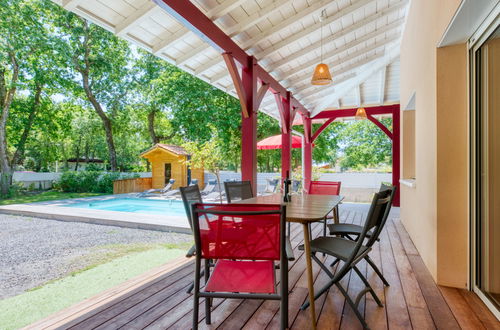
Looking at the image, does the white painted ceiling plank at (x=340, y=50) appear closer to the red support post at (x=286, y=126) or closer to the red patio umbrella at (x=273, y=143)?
the red support post at (x=286, y=126)

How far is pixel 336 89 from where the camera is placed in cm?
725

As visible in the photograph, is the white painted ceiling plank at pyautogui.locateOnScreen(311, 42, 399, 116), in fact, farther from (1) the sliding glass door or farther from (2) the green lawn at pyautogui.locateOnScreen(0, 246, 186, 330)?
(2) the green lawn at pyautogui.locateOnScreen(0, 246, 186, 330)

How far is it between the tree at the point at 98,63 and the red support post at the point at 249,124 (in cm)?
1331

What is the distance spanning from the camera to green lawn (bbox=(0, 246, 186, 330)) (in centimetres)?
266

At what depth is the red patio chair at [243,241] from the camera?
141 centimetres

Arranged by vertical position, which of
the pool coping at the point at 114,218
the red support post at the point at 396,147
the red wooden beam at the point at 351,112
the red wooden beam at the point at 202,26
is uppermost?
the red wooden beam at the point at 351,112

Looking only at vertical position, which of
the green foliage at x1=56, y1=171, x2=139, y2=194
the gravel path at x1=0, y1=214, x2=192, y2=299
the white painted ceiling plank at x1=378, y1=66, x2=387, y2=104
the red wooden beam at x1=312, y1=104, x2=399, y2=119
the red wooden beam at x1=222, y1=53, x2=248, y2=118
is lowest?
the gravel path at x1=0, y1=214, x2=192, y2=299

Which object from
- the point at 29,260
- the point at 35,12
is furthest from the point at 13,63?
the point at 29,260

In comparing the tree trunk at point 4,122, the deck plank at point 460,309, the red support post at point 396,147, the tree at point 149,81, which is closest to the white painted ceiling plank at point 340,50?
the red support post at point 396,147

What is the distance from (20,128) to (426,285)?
18.5 m

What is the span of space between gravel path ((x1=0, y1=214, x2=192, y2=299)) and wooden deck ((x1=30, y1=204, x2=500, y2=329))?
2063 mm

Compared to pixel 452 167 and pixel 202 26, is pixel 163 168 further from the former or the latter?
pixel 452 167

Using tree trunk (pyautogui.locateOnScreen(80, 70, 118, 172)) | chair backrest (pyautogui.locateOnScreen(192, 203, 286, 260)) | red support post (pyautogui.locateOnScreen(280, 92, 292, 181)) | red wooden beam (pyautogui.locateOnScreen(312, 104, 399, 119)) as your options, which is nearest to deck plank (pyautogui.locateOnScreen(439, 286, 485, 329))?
chair backrest (pyautogui.locateOnScreen(192, 203, 286, 260))

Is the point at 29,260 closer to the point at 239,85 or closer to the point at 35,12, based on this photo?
the point at 239,85
